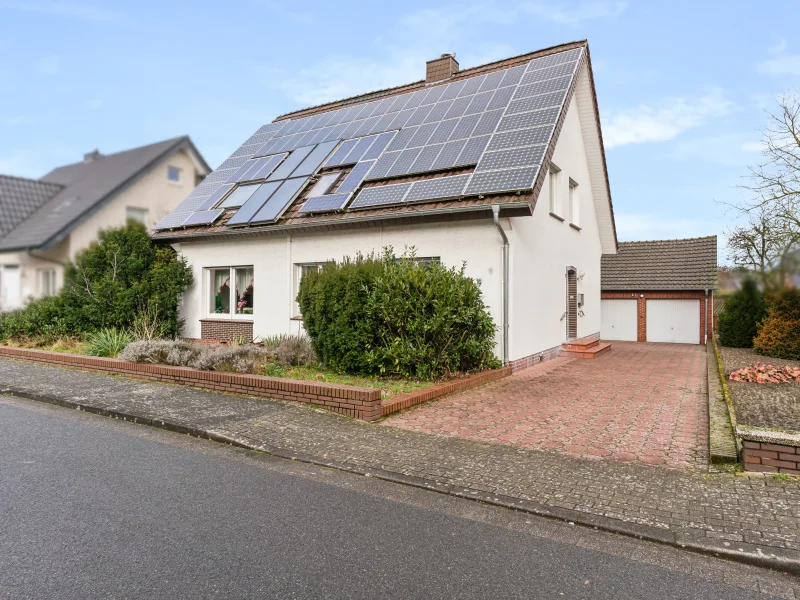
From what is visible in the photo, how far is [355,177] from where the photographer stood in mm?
12438

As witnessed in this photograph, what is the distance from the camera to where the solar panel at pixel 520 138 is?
1065 centimetres

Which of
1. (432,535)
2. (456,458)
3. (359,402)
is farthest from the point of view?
(359,402)

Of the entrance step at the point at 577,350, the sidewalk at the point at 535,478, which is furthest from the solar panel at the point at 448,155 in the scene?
the sidewalk at the point at 535,478

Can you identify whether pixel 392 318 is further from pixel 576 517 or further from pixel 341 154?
pixel 341 154

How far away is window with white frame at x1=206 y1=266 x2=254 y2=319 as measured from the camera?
14.2 meters

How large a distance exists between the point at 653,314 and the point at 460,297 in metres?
16.9

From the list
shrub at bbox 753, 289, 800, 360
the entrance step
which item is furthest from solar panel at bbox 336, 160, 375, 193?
shrub at bbox 753, 289, 800, 360

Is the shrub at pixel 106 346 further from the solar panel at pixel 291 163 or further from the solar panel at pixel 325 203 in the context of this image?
the solar panel at pixel 291 163

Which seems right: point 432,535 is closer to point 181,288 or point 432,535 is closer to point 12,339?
point 181,288

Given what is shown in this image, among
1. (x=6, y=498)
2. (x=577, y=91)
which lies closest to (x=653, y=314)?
(x=577, y=91)

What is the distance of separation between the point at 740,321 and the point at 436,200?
46.8ft

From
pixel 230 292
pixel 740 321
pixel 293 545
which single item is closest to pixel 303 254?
pixel 230 292

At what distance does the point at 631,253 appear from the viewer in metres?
25.0

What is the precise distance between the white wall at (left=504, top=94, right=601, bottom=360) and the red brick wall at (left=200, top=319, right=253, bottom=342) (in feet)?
23.0
